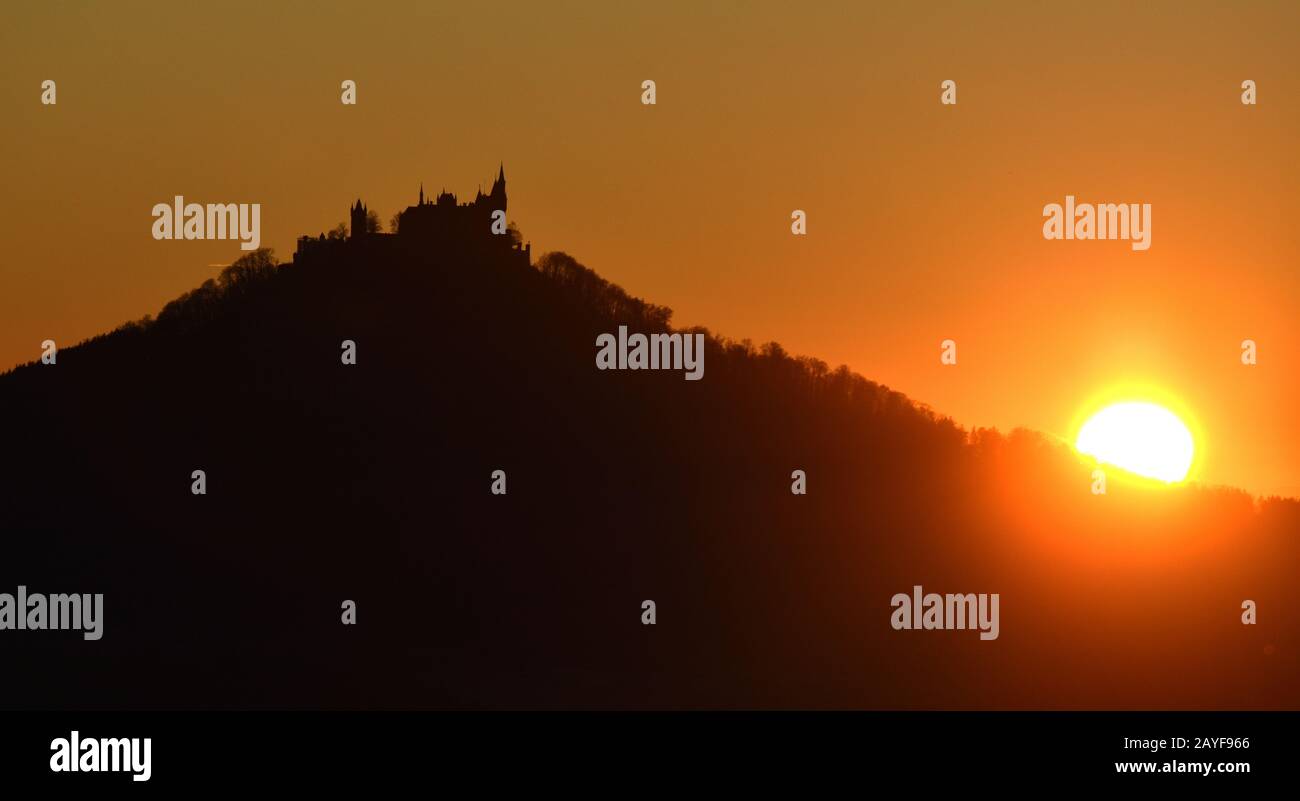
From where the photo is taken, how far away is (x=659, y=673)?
197750 mm
